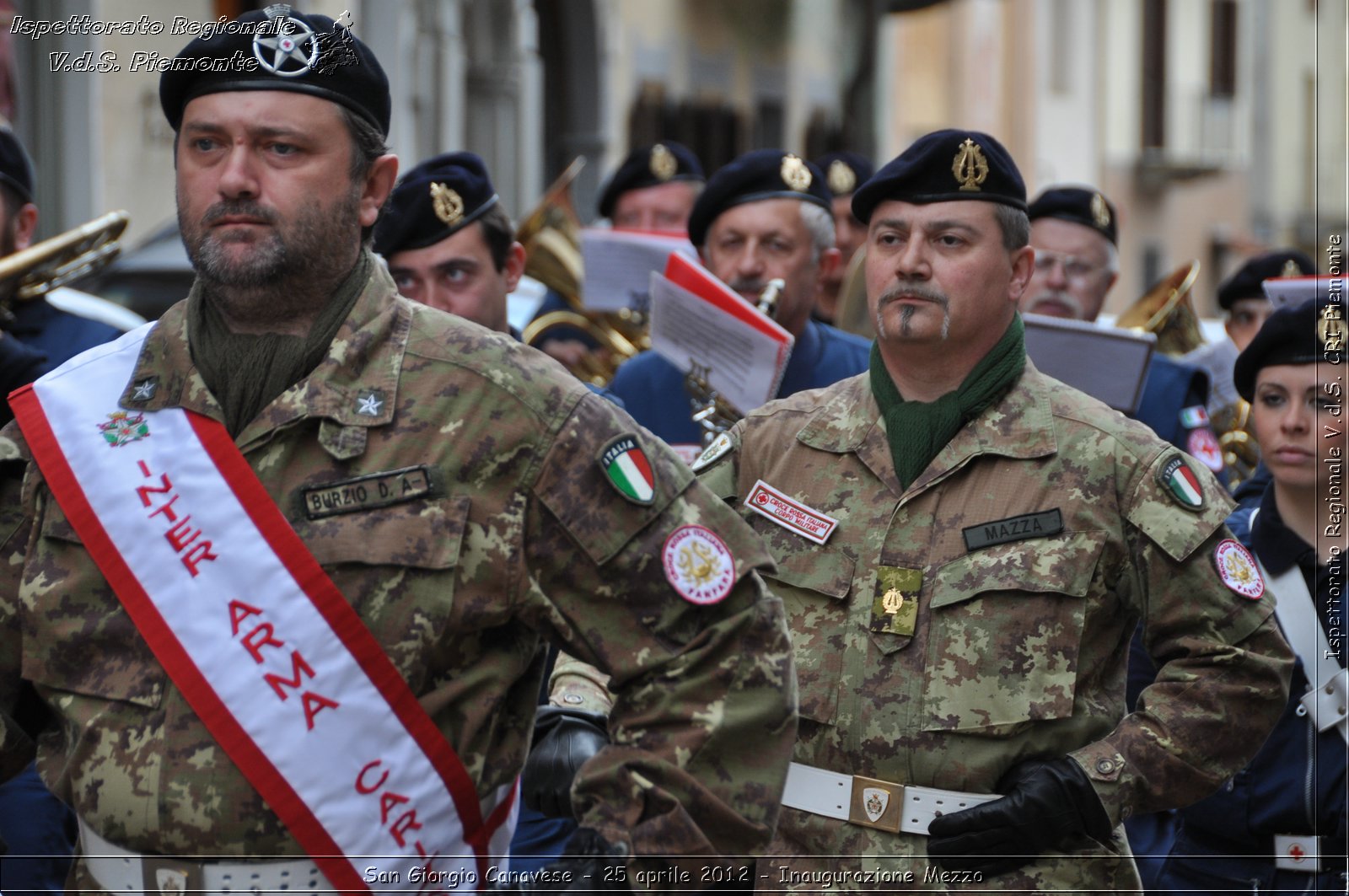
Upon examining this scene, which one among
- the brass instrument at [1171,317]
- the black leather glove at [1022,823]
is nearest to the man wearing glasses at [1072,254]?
the brass instrument at [1171,317]

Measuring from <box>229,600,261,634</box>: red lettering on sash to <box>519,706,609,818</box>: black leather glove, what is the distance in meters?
0.51

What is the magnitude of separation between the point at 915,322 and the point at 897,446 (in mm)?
258

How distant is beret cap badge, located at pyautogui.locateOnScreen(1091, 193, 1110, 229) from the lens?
6.90m

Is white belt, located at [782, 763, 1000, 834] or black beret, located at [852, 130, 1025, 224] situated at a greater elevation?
black beret, located at [852, 130, 1025, 224]

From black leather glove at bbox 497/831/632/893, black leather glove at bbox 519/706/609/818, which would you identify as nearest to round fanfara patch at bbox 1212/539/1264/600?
black leather glove at bbox 519/706/609/818

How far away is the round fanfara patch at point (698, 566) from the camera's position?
9.61 feet

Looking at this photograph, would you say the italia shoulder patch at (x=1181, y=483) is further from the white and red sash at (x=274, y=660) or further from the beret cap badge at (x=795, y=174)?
the beret cap badge at (x=795, y=174)

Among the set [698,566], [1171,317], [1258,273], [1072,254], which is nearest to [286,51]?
[698,566]

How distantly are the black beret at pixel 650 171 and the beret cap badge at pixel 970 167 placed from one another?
459 cm

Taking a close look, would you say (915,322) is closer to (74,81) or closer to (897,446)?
(897,446)

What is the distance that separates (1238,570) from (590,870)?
1.59 m

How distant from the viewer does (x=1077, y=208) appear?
690cm

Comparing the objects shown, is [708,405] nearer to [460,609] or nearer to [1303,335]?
[1303,335]

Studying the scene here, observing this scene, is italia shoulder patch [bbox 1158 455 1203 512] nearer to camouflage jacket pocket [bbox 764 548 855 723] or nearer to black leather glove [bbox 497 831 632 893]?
camouflage jacket pocket [bbox 764 548 855 723]
